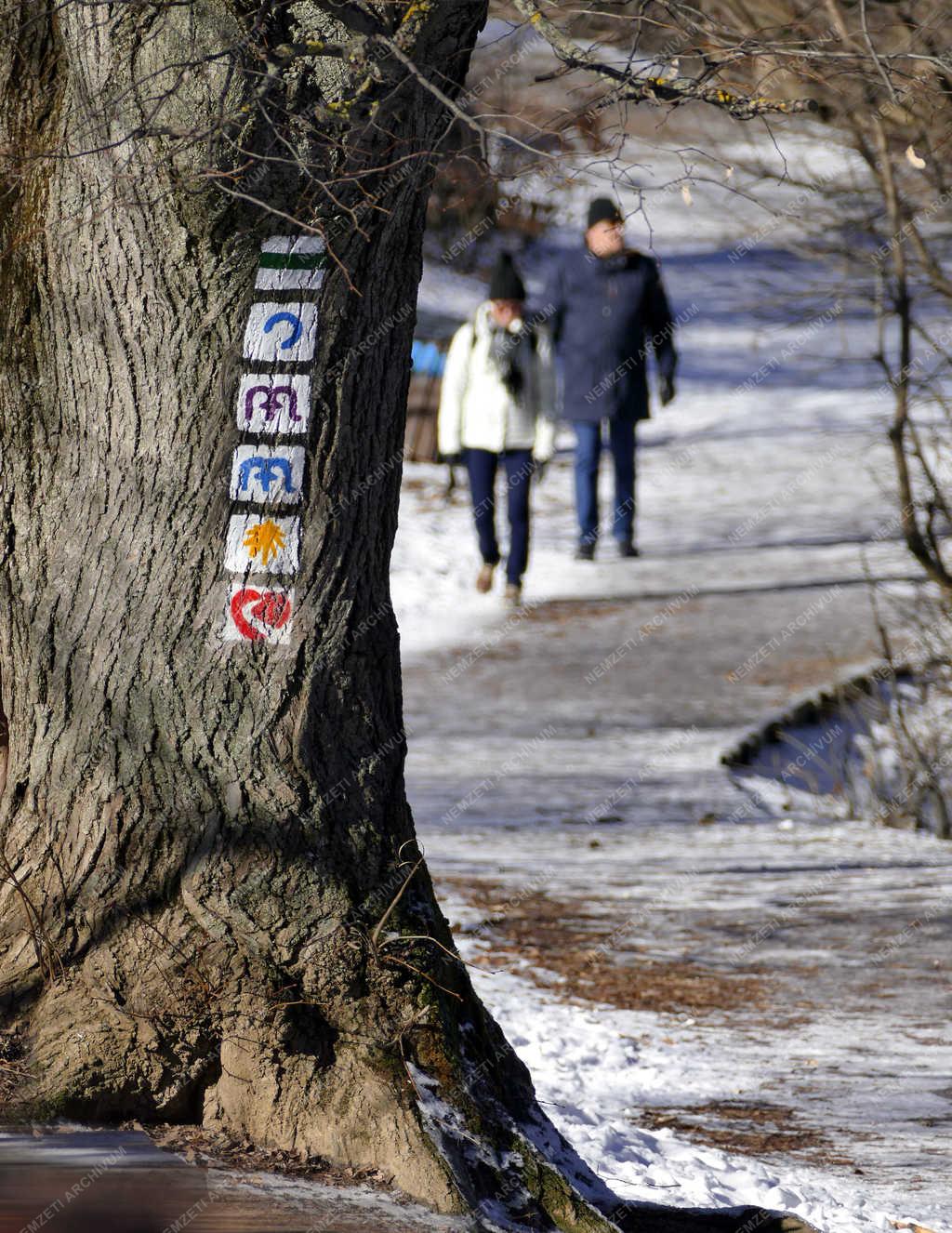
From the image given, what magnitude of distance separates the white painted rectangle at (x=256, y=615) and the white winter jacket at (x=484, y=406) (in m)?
6.86

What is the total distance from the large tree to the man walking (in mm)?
7350

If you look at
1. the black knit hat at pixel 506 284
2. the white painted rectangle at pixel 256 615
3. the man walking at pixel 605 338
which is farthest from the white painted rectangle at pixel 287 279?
the man walking at pixel 605 338

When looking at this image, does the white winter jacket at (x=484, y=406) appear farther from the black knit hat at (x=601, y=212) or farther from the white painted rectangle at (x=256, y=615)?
the white painted rectangle at (x=256, y=615)

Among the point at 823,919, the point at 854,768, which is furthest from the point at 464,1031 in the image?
the point at 854,768

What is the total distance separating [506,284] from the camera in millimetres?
9922

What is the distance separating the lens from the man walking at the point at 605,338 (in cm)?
1052

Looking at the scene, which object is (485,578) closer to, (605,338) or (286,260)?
(605,338)

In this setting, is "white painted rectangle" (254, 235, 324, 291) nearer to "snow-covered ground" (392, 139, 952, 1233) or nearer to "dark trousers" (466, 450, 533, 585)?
"snow-covered ground" (392, 139, 952, 1233)

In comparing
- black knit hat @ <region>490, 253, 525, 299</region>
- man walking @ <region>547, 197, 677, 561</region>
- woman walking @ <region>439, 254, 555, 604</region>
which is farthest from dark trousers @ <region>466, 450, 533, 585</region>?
black knit hat @ <region>490, 253, 525, 299</region>

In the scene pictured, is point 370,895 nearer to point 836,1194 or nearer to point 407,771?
point 836,1194

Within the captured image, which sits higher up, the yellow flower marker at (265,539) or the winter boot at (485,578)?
the yellow flower marker at (265,539)

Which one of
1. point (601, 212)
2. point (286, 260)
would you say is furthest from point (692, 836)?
point (601, 212)

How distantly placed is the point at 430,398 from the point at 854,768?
6.94 metres

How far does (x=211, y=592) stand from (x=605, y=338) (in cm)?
776
